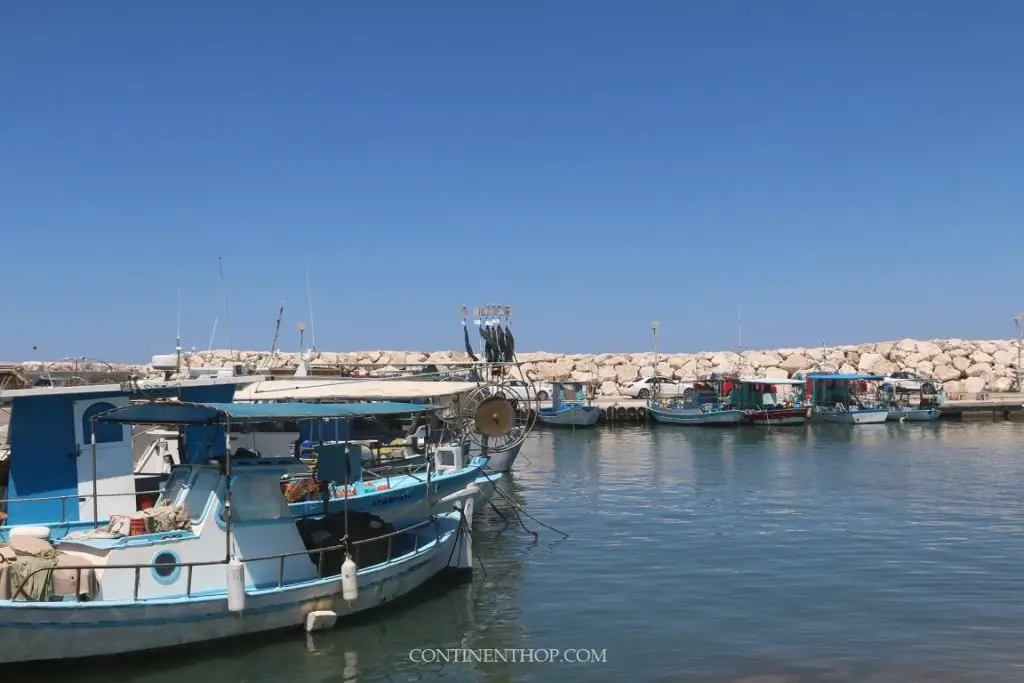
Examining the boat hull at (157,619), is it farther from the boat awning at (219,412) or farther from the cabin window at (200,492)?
the boat awning at (219,412)

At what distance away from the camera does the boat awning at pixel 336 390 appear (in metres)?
25.1

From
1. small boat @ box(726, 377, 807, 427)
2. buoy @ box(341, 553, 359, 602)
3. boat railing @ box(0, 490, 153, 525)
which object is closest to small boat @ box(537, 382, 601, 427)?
small boat @ box(726, 377, 807, 427)

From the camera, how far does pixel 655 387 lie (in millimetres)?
71938

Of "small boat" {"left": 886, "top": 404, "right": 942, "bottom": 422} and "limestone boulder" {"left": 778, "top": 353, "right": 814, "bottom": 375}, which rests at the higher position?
"limestone boulder" {"left": 778, "top": 353, "right": 814, "bottom": 375}

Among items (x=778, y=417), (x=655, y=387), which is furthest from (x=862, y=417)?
(x=655, y=387)

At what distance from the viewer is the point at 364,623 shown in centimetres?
1581

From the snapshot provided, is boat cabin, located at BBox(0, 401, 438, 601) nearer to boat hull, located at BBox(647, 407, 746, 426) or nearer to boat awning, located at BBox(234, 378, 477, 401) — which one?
boat awning, located at BBox(234, 378, 477, 401)

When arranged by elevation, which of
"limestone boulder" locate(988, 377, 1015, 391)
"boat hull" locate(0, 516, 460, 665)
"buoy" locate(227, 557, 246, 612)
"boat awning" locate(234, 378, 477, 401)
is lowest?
"boat hull" locate(0, 516, 460, 665)

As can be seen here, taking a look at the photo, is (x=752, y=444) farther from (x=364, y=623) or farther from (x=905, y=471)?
(x=364, y=623)

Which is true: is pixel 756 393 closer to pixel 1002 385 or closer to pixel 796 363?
pixel 796 363

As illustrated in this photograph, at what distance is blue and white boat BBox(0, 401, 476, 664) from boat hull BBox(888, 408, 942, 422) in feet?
180

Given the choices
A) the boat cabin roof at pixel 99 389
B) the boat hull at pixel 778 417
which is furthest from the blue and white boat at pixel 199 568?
the boat hull at pixel 778 417

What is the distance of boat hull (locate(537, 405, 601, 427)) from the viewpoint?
6206 cm

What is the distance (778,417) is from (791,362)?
2701cm
